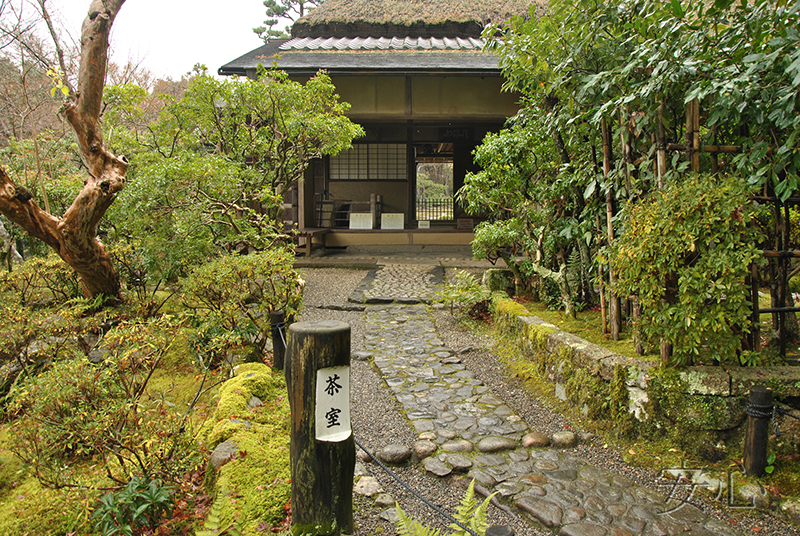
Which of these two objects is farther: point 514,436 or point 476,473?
point 514,436

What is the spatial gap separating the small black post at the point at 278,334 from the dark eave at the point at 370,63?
6303mm

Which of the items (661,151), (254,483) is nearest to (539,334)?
(661,151)

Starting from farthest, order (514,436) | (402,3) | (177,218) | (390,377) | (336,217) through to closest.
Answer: (402,3), (336,217), (177,218), (390,377), (514,436)

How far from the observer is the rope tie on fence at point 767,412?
8.88 ft

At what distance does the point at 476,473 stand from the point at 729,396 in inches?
63.2

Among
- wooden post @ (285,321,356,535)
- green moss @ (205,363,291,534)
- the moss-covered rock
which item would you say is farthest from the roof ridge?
wooden post @ (285,321,356,535)

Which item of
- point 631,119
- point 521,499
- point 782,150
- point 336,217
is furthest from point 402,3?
point 521,499

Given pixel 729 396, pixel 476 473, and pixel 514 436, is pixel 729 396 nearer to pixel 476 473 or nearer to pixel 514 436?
pixel 514 436

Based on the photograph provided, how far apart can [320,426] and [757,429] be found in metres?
2.43

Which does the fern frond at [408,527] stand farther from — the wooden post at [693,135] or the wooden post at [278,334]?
the wooden post at [693,135]

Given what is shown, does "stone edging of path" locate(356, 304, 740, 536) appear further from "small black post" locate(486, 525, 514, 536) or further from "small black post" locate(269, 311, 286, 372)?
"small black post" locate(269, 311, 286, 372)

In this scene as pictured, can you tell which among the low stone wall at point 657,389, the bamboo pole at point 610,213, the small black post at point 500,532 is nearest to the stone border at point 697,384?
the low stone wall at point 657,389

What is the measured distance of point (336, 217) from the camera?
13.3 metres

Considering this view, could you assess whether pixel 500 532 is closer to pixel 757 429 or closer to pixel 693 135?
pixel 757 429
